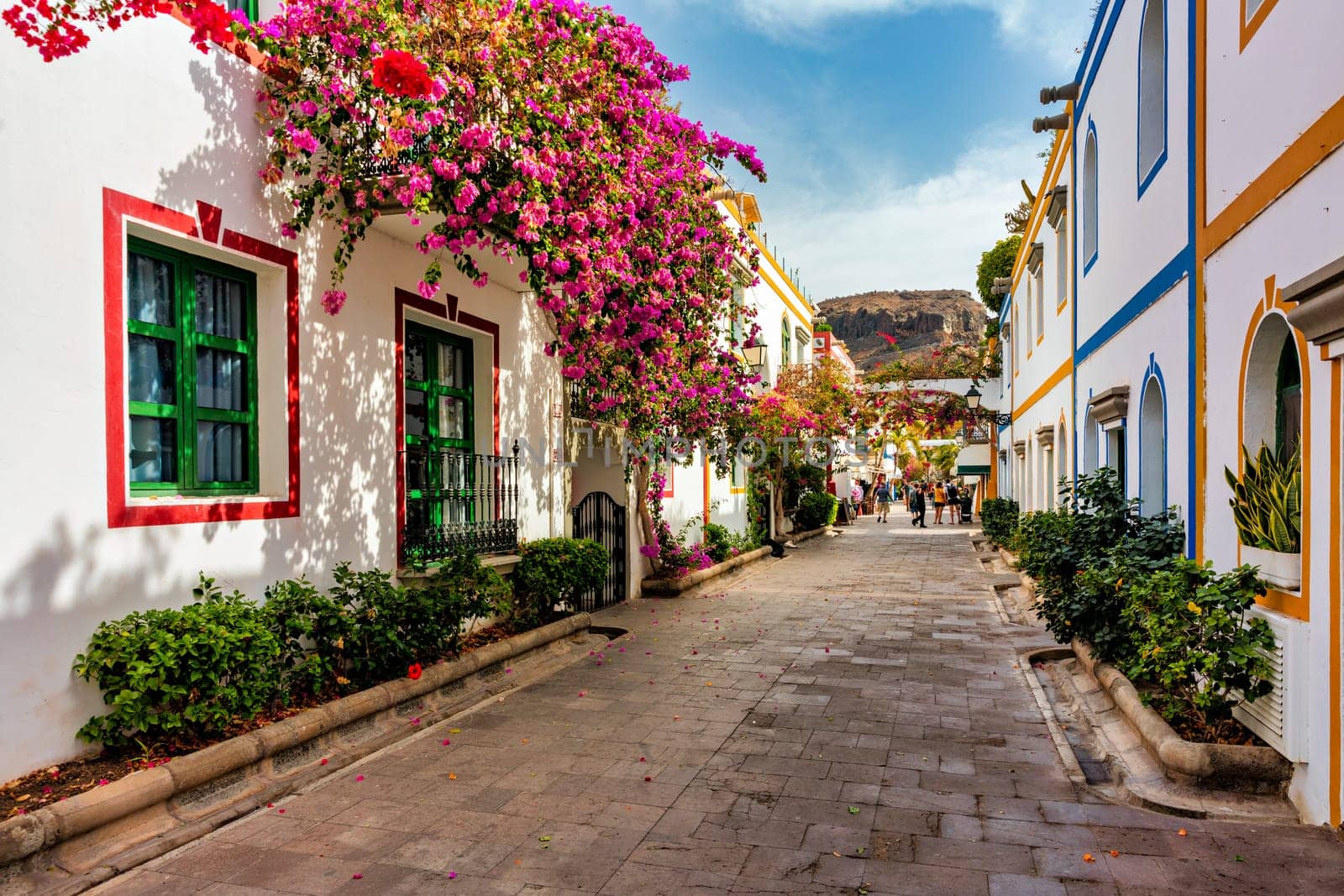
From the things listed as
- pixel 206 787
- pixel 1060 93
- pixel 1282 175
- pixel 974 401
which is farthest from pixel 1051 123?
pixel 974 401

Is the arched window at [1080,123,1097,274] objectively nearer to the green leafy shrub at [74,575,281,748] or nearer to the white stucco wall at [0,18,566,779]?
the white stucco wall at [0,18,566,779]

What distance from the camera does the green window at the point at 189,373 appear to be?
17.5 ft

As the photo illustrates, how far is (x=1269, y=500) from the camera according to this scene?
186 inches

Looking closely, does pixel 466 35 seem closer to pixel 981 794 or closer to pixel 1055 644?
pixel 981 794

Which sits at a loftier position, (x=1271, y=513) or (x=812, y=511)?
(x=1271, y=513)

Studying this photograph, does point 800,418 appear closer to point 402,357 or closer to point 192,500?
point 402,357

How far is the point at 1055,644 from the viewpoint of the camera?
9.25 meters

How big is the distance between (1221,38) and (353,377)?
647 cm

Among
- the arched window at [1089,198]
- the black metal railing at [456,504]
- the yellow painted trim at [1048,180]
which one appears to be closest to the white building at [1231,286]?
the arched window at [1089,198]

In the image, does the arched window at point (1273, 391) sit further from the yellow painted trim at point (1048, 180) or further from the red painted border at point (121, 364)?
the yellow painted trim at point (1048, 180)

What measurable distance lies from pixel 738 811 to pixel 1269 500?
3264 mm

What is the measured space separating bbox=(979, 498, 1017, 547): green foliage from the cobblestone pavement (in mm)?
11460

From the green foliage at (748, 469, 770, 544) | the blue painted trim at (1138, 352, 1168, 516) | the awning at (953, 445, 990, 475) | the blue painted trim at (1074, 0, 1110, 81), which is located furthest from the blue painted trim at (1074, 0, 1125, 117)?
the awning at (953, 445, 990, 475)

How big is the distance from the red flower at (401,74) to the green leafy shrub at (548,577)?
15.2ft
